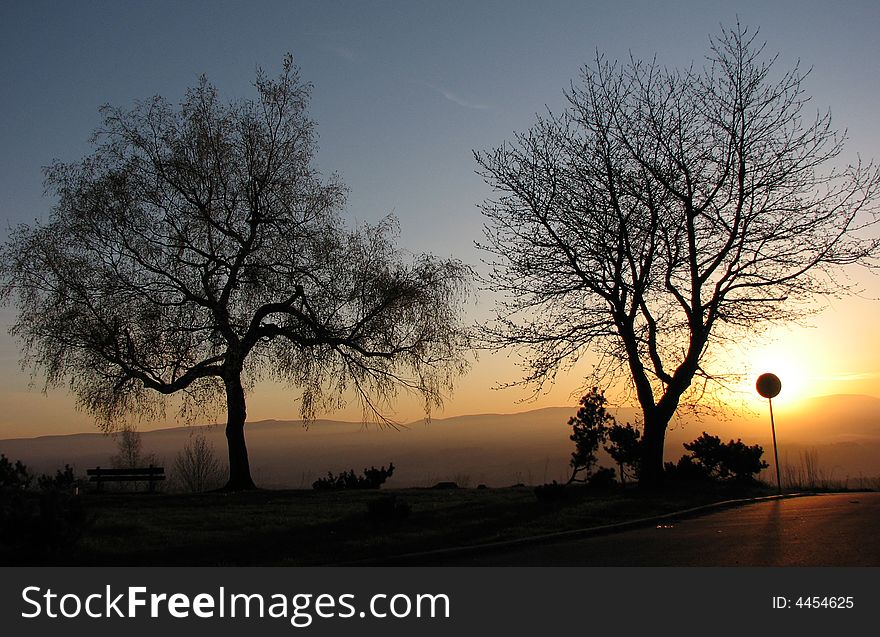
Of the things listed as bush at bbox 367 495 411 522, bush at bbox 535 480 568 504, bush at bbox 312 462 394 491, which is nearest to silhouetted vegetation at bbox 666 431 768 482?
bush at bbox 535 480 568 504

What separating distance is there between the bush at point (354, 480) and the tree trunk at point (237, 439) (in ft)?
→ 7.91

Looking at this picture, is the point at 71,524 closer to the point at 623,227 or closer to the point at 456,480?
the point at 623,227

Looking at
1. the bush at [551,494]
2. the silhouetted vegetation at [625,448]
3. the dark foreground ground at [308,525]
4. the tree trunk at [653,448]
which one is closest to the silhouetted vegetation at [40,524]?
the dark foreground ground at [308,525]

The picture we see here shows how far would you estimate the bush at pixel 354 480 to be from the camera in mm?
26688

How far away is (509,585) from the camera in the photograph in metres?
8.90

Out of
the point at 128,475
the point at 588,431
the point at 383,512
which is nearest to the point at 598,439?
the point at 588,431

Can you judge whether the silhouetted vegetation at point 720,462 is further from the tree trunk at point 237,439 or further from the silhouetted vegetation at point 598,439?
the tree trunk at point 237,439

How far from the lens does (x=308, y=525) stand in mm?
14453

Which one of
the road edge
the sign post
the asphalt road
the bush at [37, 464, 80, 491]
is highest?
the sign post

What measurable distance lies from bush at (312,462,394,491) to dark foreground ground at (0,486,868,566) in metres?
5.07

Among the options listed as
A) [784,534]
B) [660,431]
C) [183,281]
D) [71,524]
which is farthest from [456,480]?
[71,524]

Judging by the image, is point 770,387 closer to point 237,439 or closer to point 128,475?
point 237,439

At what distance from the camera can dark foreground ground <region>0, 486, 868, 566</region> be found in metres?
10.7

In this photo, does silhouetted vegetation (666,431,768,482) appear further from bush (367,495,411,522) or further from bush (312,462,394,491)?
bush (367,495,411,522)
